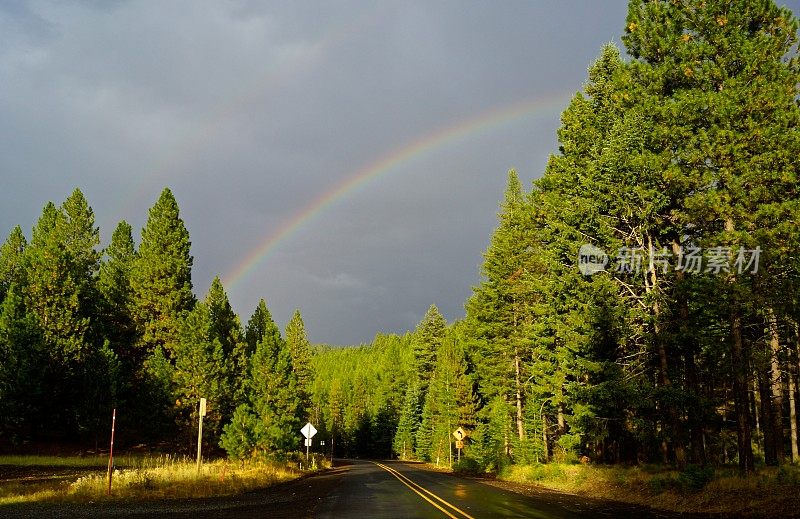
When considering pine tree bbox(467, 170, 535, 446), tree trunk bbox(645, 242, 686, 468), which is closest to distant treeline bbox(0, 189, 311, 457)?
→ pine tree bbox(467, 170, 535, 446)

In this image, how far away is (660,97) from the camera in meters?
21.2

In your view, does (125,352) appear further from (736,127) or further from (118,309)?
(736,127)

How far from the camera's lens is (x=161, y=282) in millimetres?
55031

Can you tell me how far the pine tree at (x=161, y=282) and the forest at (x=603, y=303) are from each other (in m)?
0.21

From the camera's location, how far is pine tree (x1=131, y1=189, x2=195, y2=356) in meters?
54.4

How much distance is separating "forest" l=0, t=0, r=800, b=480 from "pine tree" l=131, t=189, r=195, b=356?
0.70 ft

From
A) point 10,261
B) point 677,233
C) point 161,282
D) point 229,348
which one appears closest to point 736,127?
point 677,233

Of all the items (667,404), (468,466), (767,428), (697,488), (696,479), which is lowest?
(468,466)

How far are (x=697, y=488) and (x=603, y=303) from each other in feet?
25.8

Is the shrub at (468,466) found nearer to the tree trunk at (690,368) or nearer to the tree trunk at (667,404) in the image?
the tree trunk at (690,368)

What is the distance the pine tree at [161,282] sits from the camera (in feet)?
179

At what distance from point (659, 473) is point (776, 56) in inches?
569

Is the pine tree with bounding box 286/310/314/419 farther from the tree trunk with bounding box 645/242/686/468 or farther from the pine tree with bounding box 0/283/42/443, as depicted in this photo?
the tree trunk with bounding box 645/242/686/468

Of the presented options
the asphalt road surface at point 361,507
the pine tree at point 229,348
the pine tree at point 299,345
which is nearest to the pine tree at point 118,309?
the pine tree at point 229,348
